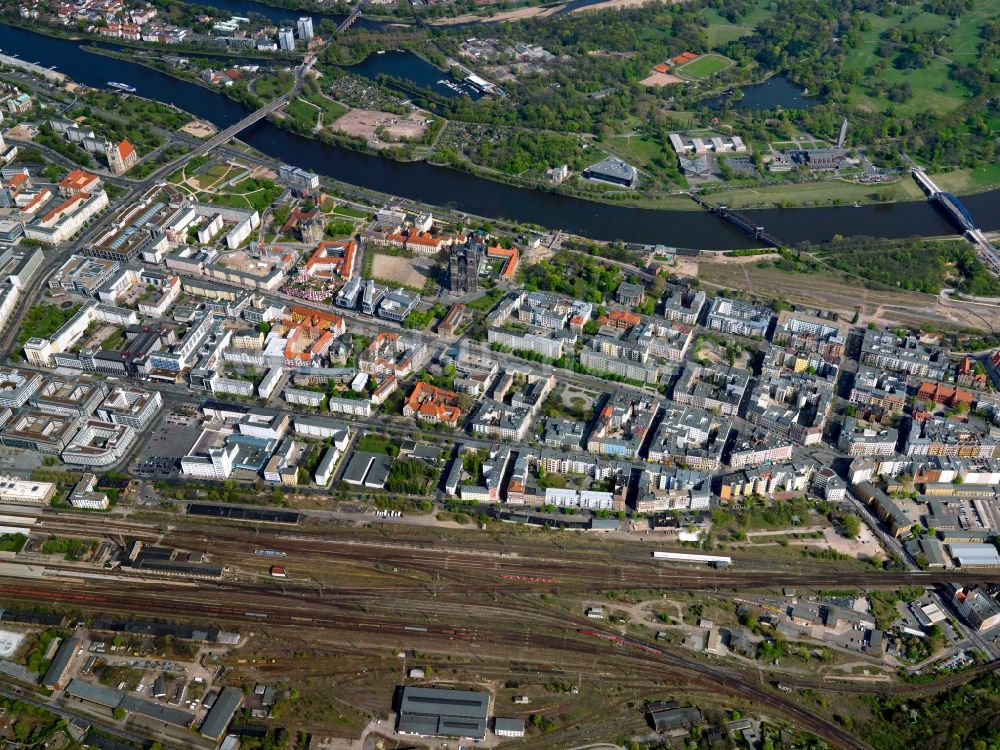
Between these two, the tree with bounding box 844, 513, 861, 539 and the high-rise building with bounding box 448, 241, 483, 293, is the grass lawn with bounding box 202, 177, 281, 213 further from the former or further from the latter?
the tree with bounding box 844, 513, 861, 539

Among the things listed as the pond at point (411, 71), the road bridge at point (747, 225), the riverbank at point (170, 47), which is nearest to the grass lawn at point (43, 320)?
the pond at point (411, 71)

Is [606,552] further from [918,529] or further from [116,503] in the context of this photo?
[116,503]

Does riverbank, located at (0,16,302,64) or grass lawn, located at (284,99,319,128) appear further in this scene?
riverbank, located at (0,16,302,64)

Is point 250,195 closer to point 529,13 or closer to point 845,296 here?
point 845,296

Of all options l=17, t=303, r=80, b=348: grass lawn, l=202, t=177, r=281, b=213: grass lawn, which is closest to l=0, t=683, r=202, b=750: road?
l=17, t=303, r=80, b=348: grass lawn

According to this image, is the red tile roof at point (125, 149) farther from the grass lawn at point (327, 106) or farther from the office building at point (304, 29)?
the office building at point (304, 29)

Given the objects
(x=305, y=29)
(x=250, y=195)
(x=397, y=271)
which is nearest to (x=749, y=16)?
(x=305, y=29)
